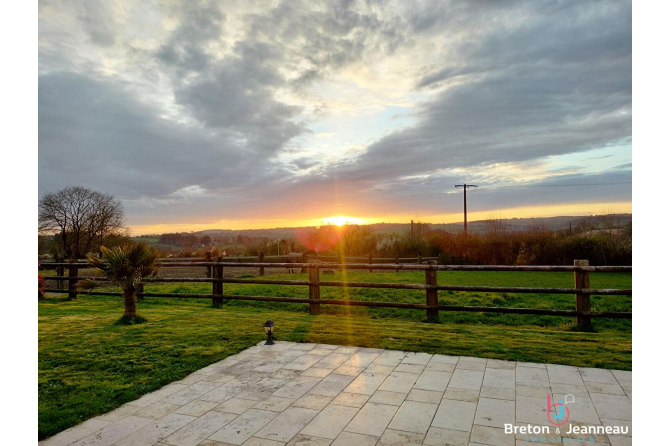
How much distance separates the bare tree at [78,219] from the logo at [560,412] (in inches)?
1011

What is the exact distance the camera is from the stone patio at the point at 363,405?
284cm

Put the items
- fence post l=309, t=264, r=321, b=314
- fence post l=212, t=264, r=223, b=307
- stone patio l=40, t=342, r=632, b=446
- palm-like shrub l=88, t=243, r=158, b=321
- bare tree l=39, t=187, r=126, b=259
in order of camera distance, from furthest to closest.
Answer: bare tree l=39, t=187, r=126, b=259, fence post l=212, t=264, r=223, b=307, fence post l=309, t=264, r=321, b=314, palm-like shrub l=88, t=243, r=158, b=321, stone patio l=40, t=342, r=632, b=446

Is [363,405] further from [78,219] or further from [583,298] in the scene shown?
[78,219]

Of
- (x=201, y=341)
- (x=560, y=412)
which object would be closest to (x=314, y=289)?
(x=201, y=341)

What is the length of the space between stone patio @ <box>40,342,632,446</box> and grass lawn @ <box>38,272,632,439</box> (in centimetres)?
32

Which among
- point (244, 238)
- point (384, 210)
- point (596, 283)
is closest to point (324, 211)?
point (384, 210)

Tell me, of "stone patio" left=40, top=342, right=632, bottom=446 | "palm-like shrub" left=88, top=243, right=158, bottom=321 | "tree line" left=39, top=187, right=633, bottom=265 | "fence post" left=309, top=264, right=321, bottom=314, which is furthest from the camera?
"tree line" left=39, top=187, right=633, bottom=265

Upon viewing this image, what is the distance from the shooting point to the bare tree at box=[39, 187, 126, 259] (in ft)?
75.5

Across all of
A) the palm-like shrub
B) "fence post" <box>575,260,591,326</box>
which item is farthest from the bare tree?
"fence post" <box>575,260,591,326</box>

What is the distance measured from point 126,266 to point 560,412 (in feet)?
22.8

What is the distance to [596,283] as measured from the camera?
48.2 feet

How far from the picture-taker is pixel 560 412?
10.5 ft

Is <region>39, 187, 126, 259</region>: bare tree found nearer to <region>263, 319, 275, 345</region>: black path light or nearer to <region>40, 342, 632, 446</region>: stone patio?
<region>263, 319, 275, 345</region>: black path light

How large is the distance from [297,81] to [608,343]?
9101 mm
